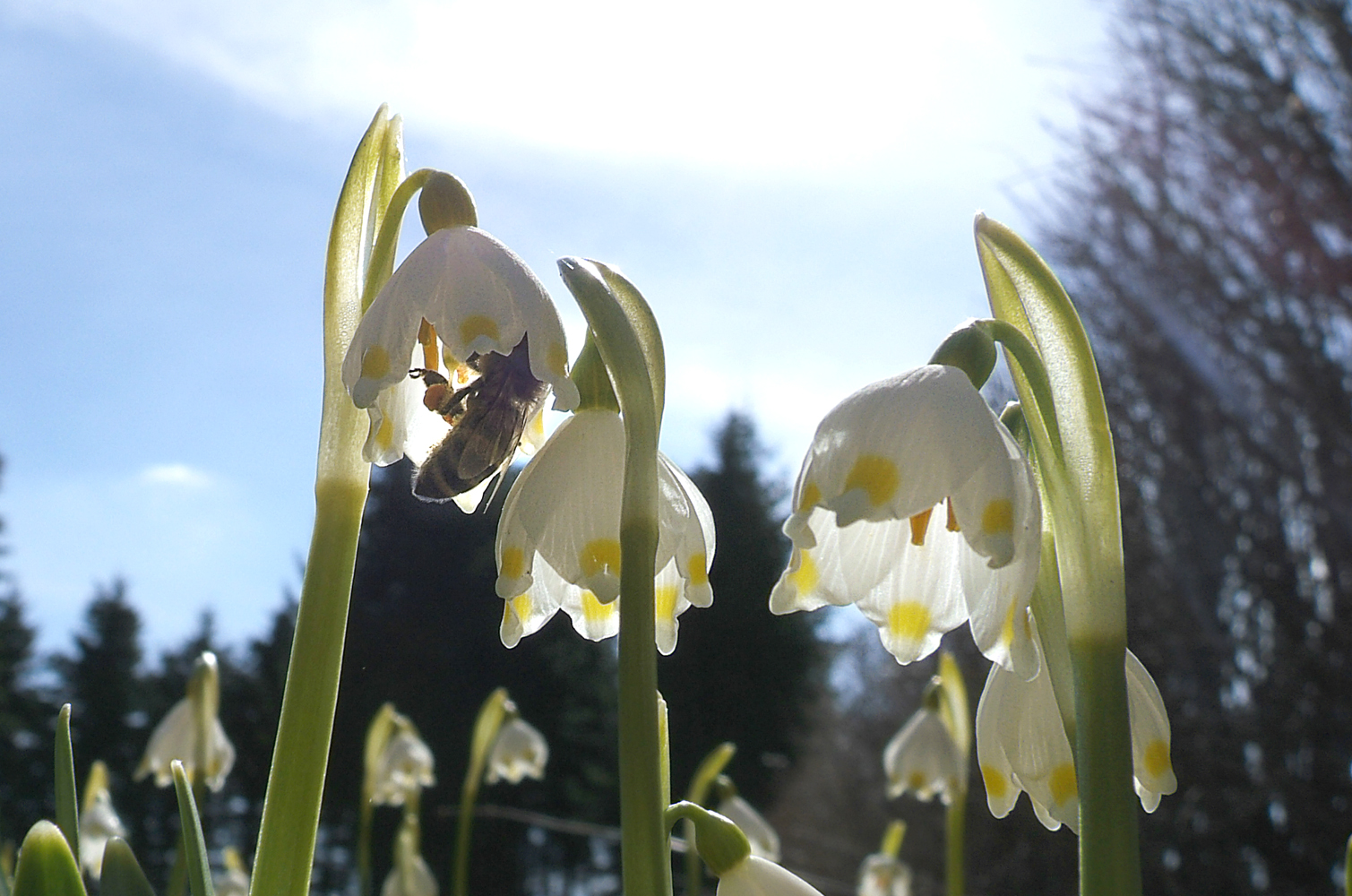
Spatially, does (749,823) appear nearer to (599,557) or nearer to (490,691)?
(599,557)

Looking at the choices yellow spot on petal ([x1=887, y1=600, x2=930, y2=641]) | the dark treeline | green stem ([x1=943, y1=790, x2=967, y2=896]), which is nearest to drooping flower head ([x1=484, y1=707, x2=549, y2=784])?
green stem ([x1=943, y1=790, x2=967, y2=896])

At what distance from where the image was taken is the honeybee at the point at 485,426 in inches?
33.4

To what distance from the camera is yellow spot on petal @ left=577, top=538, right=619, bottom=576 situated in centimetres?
80

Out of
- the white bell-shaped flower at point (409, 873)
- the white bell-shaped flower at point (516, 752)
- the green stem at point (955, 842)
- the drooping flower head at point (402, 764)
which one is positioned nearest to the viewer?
the green stem at point (955, 842)

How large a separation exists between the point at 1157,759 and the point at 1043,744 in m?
0.08

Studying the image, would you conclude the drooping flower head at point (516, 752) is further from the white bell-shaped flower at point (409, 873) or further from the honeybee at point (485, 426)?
the honeybee at point (485, 426)

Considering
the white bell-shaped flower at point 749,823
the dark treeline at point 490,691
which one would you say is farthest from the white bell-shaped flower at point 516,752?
the dark treeline at point 490,691

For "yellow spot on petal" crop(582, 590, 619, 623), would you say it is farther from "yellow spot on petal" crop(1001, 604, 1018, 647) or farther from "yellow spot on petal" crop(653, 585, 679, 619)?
"yellow spot on petal" crop(1001, 604, 1018, 647)

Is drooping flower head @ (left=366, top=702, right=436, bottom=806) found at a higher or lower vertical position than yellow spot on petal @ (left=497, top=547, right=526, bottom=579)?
higher

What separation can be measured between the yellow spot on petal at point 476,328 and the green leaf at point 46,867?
38 centimetres

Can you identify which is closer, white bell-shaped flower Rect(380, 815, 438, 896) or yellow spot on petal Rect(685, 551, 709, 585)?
yellow spot on petal Rect(685, 551, 709, 585)

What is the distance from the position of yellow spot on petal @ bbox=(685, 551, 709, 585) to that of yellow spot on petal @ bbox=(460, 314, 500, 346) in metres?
0.20

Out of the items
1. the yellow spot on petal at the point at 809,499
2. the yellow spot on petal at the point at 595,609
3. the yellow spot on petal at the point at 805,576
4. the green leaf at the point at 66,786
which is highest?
the yellow spot on petal at the point at 809,499

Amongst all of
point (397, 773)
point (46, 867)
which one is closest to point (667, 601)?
point (46, 867)
